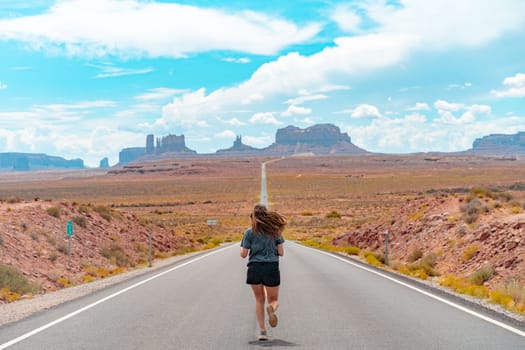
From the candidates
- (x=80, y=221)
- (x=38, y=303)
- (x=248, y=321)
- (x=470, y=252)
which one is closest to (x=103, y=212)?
(x=80, y=221)

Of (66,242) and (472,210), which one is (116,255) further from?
(472,210)

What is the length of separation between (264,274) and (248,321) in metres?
1.79

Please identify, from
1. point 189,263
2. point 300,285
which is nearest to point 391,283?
point 300,285

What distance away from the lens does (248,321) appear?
364 inches

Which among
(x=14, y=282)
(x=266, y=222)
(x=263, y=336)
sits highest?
(x=266, y=222)

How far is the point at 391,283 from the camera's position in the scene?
1421 cm

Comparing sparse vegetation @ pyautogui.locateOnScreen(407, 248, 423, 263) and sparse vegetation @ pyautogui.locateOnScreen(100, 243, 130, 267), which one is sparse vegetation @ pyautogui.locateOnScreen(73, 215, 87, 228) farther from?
sparse vegetation @ pyautogui.locateOnScreen(407, 248, 423, 263)

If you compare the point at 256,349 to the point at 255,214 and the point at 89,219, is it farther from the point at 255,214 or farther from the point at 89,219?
the point at 89,219

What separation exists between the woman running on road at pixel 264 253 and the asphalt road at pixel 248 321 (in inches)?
24.2

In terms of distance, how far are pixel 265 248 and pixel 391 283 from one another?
7237 mm

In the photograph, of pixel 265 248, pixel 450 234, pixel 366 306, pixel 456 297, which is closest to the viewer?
pixel 265 248

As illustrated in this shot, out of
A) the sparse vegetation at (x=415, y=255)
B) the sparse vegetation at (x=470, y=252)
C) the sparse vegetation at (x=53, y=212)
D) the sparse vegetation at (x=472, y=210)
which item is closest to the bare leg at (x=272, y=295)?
the sparse vegetation at (x=470, y=252)

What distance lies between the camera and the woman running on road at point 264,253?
7.80 meters

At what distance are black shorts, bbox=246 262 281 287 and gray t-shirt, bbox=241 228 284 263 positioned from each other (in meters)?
0.07
